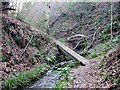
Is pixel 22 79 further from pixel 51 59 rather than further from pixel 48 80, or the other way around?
pixel 51 59

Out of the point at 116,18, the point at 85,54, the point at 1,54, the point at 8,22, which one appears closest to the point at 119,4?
the point at 116,18

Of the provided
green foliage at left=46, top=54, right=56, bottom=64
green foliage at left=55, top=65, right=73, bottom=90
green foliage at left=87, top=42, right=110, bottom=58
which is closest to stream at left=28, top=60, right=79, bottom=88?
green foliage at left=55, top=65, right=73, bottom=90

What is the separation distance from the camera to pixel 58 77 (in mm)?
7000

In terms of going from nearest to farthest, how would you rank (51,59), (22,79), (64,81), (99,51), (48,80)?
1. (64,81)
2. (22,79)
3. (48,80)
4. (51,59)
5. (99,51)

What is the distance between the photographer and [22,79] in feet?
20.8

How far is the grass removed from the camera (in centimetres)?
582

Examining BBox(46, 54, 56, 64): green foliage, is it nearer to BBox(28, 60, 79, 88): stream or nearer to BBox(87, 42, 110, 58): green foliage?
BBox(28, 60, 79, 88): stream

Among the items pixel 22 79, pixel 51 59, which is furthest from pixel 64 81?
pixel 51 59

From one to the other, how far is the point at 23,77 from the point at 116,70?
2.82m

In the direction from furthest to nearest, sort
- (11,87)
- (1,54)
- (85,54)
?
(85,54) < (1,54) < (11,87)

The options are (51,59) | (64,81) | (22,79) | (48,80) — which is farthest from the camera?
(51,59)

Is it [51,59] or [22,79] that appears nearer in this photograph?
[22,79]

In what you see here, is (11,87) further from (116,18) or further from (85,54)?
(116,18)

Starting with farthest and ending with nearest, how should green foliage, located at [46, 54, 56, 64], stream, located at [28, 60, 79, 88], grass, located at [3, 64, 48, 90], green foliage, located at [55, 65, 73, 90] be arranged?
green foliage, located at [46, 54, 56, 64] < stream, located at [28, 60, 79, 88] < grass, located at [3, 64, 48, 90] < green foliage, located at [55, 65, 73, 90]
